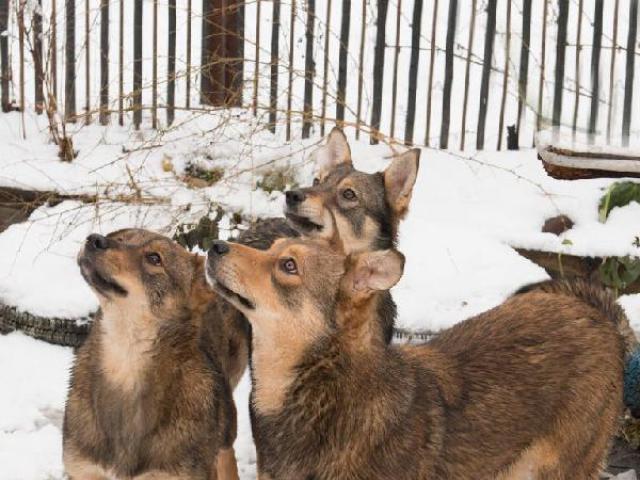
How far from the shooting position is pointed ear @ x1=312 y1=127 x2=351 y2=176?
24.4 ft

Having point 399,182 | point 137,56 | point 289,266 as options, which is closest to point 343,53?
point 137,56

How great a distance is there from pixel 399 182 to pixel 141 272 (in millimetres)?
2322

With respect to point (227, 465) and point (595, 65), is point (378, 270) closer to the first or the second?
point (227, 465)

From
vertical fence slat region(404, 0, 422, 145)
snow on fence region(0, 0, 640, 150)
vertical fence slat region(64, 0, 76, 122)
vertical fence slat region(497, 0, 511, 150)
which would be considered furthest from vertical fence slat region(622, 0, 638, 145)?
vertical fence slat region(64, 0, 76, 122)

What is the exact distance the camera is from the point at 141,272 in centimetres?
541

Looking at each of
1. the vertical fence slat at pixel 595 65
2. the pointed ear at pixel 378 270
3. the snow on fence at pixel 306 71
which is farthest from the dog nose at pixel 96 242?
the vertical fence slat at pixel 595 65

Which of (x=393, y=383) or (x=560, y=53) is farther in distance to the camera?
(x=560, y=53)

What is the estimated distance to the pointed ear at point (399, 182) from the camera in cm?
716

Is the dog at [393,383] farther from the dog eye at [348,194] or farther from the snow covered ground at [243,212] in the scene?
the snow covered ground at [243,212]

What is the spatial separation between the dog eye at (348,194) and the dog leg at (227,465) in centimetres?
182

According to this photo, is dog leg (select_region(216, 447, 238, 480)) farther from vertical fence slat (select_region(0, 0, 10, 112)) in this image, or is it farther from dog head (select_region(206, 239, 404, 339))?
vertical fence slat (select_region(0, 0, 10, 112))

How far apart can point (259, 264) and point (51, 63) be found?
650cm

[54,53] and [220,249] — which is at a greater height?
[54,53]

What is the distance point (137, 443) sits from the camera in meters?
5.41
